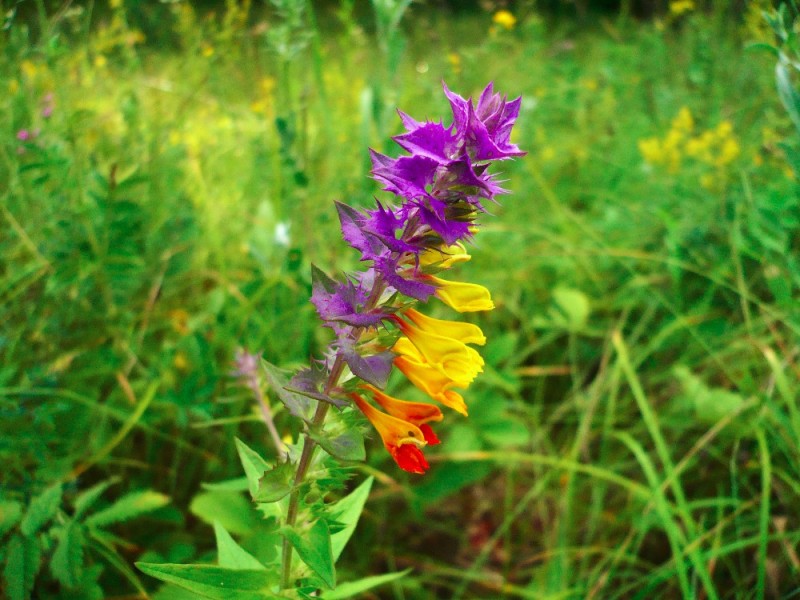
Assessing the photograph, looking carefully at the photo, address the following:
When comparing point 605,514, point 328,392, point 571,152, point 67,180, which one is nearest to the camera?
point 328,392

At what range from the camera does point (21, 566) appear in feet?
2.93

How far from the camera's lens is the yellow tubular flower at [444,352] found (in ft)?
2.21

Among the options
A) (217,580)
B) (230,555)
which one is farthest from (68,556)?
(217,580)

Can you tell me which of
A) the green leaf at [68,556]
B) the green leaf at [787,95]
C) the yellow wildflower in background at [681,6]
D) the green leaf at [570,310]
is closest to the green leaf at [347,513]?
the green leaf at [68,556]

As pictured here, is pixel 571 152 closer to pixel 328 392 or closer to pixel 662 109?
pixel 662 109

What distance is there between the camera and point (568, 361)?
2.00 metres

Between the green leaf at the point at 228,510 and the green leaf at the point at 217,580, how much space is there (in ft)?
1.41

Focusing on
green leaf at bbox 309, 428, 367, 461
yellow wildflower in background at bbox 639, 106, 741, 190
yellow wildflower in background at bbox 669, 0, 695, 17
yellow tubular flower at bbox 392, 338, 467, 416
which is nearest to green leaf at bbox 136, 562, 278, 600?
green leaf at bbox 309, 428, 367, 461

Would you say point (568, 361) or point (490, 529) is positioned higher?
point (568, 361)

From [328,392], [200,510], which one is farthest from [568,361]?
[328,392]

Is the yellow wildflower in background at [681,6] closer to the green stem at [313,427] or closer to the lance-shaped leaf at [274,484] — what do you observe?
the green stem at [313,427]

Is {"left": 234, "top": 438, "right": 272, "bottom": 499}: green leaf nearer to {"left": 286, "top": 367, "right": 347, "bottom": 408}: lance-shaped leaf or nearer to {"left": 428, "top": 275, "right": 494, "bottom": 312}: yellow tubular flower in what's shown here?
{"left": 286, "top": 367, "right": 347, "bottom": 408}: lance-shaped leaf

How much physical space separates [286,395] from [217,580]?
224mm

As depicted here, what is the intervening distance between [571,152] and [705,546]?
7.09 feet
